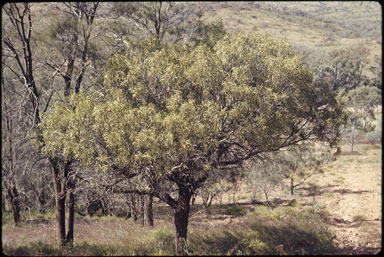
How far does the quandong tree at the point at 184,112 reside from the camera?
27.4 feet

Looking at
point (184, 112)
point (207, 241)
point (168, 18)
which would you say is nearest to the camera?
point (184, 112)

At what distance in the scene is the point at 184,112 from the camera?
855 centimetres

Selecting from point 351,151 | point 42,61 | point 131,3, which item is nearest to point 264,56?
point 131,3

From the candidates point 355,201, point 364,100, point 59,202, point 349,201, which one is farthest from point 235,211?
point 364,100

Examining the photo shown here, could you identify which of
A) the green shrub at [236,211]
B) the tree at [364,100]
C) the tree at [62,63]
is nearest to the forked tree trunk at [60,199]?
the tree at [62,63]

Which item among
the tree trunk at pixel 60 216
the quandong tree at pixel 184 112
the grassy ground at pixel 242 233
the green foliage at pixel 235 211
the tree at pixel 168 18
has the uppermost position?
the tree at pixel 168 18

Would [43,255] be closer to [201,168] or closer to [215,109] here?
[201,168]

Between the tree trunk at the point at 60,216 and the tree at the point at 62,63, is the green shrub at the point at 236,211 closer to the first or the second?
the tree trunk at the point at 60,216

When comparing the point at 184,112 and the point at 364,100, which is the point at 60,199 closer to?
the point at 184,112

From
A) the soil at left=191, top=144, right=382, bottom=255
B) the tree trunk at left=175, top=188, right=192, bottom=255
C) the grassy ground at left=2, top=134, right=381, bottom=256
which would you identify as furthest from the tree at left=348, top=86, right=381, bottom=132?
the tree trunk at left=175, top=188, right=192, bottom=255

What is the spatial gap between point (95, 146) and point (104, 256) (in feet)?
11.1

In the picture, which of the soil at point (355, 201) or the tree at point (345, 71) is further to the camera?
the tree at point (345, 71)

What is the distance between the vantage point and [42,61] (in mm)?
11688

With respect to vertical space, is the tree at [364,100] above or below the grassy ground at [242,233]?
above
